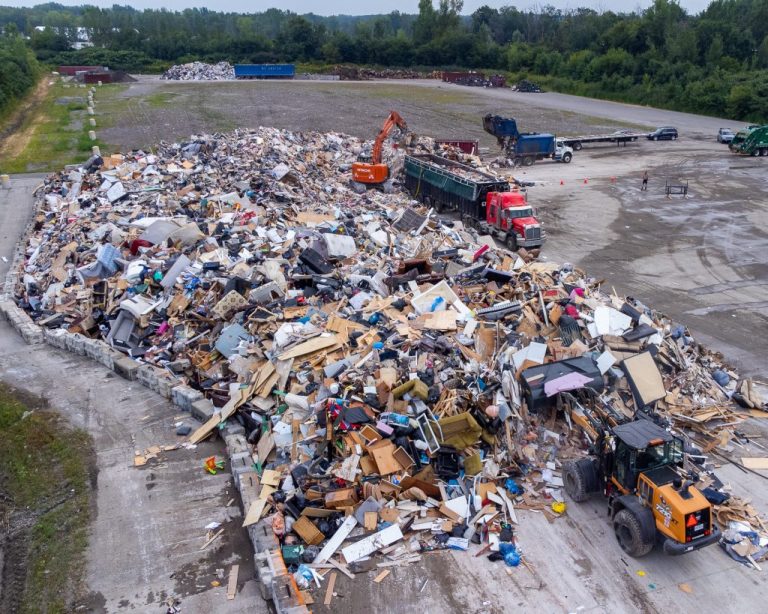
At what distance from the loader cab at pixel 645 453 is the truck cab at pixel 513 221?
13309mm

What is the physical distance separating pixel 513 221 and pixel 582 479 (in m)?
13.6

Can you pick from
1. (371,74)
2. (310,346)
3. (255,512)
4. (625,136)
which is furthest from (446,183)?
(371,74)

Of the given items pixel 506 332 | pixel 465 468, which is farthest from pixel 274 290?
pixel 465 468

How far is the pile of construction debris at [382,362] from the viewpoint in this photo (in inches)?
379

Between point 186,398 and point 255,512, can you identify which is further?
point 186,398

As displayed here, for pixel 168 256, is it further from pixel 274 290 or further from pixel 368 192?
pixel 368 192

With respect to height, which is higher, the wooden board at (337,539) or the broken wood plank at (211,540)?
the wooden board at (337,539)

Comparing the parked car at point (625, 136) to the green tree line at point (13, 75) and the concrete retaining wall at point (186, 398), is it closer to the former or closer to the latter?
the concrete retaining wall at point (186, 398)

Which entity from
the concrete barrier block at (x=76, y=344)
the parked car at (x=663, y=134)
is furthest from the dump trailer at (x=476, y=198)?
the parked car at (x=663, y=134)

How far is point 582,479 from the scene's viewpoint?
954 cm

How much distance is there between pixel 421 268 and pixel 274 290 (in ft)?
11.6

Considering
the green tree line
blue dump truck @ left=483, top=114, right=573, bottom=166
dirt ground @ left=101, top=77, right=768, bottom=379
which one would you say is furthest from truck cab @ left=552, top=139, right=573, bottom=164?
the green tree line

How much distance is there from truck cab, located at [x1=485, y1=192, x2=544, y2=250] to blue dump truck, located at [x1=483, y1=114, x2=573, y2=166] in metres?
13.1

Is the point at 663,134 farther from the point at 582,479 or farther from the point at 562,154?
the point at 582,479
